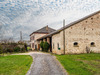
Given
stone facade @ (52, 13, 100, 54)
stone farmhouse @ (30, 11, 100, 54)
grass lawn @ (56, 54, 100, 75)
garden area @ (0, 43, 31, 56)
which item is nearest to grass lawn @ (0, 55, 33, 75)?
grass lawn @ (56, 54, 100, 75)

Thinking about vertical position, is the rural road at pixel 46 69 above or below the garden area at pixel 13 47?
below

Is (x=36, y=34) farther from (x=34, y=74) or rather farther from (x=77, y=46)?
(x=34, y=74)

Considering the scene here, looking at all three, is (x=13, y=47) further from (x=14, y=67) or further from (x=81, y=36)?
(x=14, y=67)

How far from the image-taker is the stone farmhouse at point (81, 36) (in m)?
16.2

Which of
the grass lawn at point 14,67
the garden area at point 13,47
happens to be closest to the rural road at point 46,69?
the grass lawn at point 14,67

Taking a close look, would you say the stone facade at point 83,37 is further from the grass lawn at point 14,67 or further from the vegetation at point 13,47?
the vegetation at point 13,47

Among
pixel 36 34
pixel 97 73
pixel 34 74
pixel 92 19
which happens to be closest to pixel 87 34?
pixel 92 19

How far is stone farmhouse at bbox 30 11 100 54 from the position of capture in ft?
53.3

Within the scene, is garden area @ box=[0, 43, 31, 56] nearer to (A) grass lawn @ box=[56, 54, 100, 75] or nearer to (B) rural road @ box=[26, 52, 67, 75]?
(B) rural road @ box=[26, 52, 67, 75]

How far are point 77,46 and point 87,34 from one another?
116 inches

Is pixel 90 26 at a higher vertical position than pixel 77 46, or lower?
higher

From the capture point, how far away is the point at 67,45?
1630 cm

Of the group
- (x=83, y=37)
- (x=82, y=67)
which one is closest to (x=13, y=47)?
(x=83, y=37)

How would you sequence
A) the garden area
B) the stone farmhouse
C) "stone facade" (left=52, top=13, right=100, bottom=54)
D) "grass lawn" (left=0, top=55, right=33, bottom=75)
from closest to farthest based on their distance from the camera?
1. "grass lawn" (left=0, top=55, right=33, bottom=75)
2. the stone farmhouse
3. "stone facade" (left=52, top=13, right=100, bottom=54)
4. the garden area
